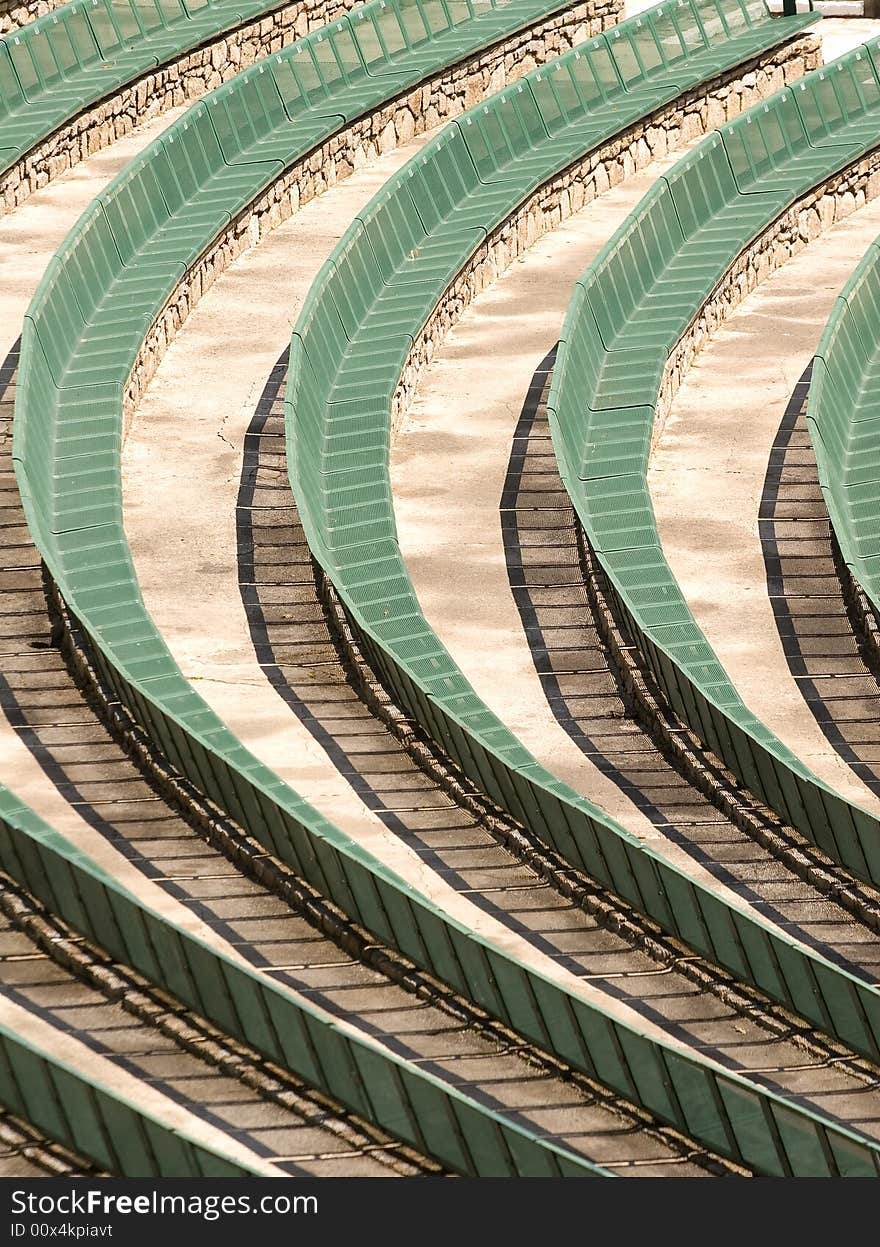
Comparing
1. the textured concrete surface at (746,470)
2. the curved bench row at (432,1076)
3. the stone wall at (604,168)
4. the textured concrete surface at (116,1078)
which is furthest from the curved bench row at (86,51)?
the textured concrete surface at (116,1078)

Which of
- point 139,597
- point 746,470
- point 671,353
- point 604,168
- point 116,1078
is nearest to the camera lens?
point 116,1078

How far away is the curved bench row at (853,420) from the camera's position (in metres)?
22.9

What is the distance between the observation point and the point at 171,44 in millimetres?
33469

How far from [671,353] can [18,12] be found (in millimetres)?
13129

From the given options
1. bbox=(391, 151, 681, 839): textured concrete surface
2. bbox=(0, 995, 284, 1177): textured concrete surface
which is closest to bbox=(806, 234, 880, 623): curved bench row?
bbox=(391, 151, 681, 839): textured concrete surface

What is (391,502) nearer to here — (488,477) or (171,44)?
(488,477)

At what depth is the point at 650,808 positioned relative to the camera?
19.4m

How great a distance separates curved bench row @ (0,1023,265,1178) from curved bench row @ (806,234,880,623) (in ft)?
33.3

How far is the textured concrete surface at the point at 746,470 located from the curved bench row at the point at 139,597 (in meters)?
4.85

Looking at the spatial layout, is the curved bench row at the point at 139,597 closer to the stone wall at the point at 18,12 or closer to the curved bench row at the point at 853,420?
the stone wall at the point at 18,12

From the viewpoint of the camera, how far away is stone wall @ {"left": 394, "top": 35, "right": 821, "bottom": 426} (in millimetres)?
28141

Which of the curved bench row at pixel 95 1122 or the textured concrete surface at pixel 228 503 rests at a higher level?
the textured concrete surface at pixel 228 503

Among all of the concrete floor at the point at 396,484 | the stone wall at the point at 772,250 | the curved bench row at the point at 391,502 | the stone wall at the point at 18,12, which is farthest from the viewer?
the stone wall at the point at 18,12

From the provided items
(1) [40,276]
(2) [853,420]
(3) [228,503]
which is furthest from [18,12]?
(2) [853,420]
